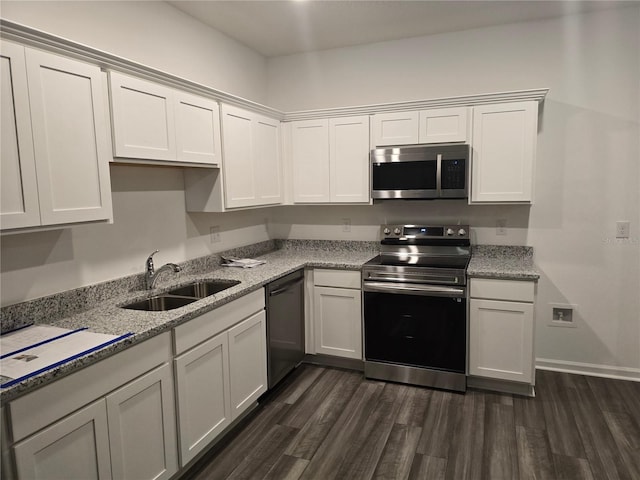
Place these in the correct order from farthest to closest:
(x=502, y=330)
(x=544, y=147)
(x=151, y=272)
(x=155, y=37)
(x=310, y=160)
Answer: (x=310, y=160) → (x=544, y=147) → (x=502, y=330) → (x=155, y=37) → (x=151, y=272)

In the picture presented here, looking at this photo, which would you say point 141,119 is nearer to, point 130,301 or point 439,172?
point 130,301

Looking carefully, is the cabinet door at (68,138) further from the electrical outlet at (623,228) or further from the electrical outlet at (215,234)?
the electrical outlet at (623,228)

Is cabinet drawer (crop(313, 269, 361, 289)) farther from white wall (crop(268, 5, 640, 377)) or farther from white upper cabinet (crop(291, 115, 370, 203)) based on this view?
white wall (crop(268, 5, 640, 377))

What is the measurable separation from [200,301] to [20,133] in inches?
44.1

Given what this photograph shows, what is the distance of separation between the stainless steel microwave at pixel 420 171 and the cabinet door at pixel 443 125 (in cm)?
5

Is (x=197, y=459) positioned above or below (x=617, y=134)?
below

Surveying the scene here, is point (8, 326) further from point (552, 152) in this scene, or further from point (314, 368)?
point (552, 152)

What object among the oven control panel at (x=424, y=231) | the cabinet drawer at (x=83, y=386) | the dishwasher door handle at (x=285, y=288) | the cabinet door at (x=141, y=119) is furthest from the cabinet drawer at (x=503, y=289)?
the cabinet door at (x=141, y=119)

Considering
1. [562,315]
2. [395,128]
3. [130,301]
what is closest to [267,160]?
[395,128]

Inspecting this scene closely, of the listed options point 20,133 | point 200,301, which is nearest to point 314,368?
point 200,301

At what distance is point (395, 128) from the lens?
11.1 ft

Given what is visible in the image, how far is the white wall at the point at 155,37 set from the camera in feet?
6.95

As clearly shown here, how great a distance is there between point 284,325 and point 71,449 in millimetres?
1743

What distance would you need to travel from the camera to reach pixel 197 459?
2.36 metres
